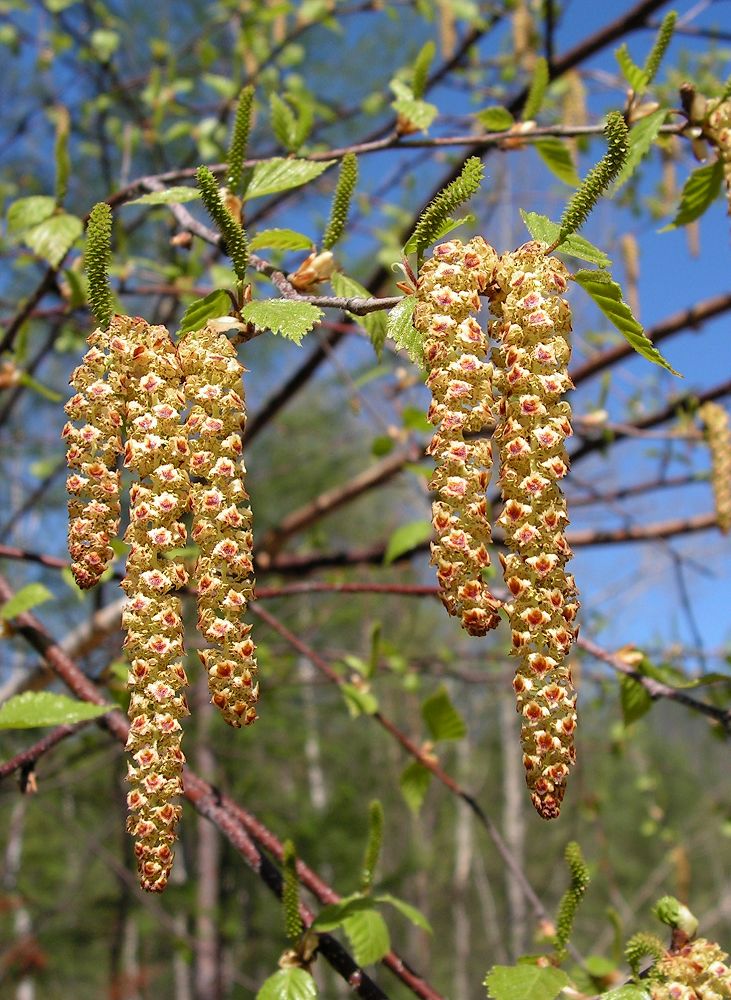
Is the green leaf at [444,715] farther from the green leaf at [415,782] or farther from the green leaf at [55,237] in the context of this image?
the green leaf at [55,237]

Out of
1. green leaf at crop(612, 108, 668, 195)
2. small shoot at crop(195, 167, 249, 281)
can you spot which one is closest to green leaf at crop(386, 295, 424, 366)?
small shoot at crop(195, 167, 249, 281)

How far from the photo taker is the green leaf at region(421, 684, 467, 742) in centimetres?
144

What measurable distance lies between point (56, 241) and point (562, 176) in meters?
0.78

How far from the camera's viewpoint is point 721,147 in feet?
3.26

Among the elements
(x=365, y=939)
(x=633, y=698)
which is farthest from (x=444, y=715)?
(x=365, y=939)

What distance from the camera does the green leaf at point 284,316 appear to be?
628mm

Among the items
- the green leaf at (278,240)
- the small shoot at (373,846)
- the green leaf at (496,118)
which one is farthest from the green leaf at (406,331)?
the green leaf at (496,118)

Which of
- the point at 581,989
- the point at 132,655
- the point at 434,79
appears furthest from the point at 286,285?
the point at 434,79

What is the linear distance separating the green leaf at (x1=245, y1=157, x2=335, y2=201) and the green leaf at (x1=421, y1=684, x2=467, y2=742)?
90 centimetres

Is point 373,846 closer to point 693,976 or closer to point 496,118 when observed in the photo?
point 693,976

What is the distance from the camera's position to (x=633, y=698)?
1159 millimetres

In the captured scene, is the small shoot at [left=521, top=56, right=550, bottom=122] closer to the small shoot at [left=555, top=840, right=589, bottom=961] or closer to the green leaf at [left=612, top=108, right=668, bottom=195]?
the green leaf at [left=612, top=108, right=668, bottom=195]

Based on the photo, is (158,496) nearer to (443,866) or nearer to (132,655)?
(132,655)

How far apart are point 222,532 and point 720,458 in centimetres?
129
